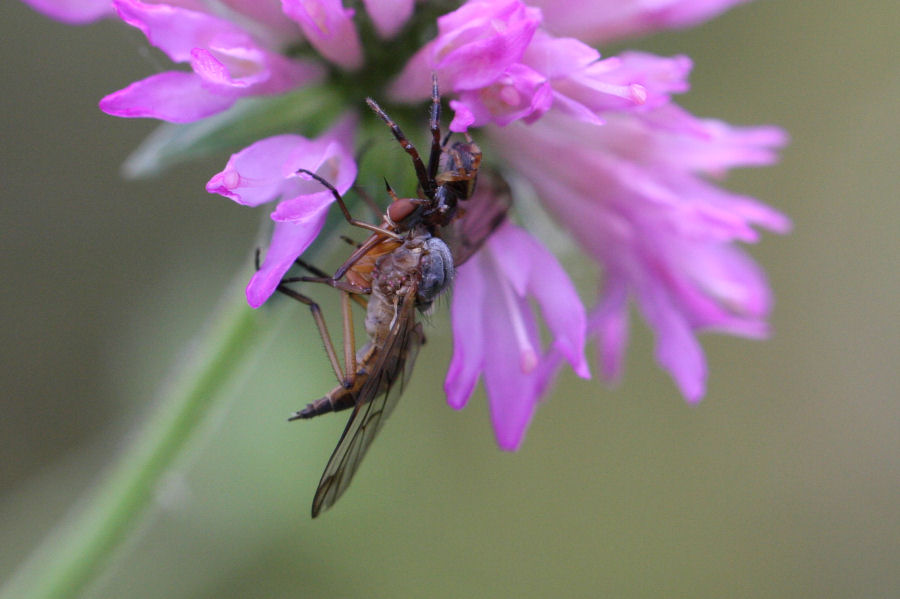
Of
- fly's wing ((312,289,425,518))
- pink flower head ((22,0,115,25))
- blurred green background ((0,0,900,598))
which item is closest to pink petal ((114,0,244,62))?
pink flower head ((22,0,115,25))

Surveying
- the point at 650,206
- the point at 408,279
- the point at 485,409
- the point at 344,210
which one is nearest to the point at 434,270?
the point at 408,279

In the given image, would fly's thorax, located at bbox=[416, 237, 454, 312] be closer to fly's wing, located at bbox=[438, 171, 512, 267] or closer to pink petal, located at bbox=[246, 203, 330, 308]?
fly's wing, located at bbox=[438, 171, 512, 267]

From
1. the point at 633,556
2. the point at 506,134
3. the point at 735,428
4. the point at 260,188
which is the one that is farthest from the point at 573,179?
the point at 735,428

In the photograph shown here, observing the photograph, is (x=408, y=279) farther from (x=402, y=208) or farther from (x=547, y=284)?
(x=547, y=284)

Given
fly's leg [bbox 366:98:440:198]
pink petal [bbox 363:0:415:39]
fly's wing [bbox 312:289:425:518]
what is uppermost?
pink petal [bbox 363:0:415:39]

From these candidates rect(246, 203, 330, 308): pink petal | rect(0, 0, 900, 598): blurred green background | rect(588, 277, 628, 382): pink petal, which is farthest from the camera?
A: rect(0, 0, 900, 598): blurred green background

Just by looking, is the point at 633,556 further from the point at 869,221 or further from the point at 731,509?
the point at 869,221

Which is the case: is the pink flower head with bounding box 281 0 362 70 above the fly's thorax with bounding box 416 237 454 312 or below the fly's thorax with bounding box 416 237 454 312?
above

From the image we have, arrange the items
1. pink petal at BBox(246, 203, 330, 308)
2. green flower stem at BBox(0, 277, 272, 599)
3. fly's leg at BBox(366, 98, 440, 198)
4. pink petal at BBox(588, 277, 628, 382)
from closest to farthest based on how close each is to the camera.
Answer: pink petal at BBox(246, 203, 330, 308)
fly's leg at BBox(366, 98, 440, 198)
green flower stem at BBox(0, 277, 272, 599)
pink petal at BBox(588, 277, 628, 382)

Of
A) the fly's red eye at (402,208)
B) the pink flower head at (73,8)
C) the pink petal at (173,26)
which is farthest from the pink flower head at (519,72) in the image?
the pink flower head at (73,8)

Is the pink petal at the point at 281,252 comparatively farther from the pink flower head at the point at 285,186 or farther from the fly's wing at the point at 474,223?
the fly's wing at the point at 474,223
